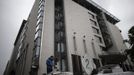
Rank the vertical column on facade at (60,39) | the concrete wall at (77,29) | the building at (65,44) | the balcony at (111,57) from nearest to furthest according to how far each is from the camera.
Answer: the building at (65,44) → the vertical column on facade at (60,39) → the concrete wall at (77,29) → the balcony at (111,57)

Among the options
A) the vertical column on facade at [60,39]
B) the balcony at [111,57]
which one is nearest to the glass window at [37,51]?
the vertical column on facade at [60,39]

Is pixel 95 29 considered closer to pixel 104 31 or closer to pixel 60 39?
pixel 104 31

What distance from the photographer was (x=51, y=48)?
2241 centimetres

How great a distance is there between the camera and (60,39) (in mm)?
26062

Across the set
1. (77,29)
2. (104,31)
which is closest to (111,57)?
(77,29)

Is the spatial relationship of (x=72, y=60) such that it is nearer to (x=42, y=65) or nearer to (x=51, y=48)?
(x=51, y=48)

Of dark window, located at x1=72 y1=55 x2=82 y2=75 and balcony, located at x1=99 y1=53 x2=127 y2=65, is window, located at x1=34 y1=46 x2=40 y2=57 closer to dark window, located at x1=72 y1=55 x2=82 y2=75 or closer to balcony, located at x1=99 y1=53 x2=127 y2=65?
dark window, located at x1=72 y1=55 x2=82 y2=75

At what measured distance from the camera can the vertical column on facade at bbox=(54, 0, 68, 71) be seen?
23016 millimetres

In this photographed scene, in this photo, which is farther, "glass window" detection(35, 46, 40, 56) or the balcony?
the balcony

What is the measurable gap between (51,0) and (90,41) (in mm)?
14486

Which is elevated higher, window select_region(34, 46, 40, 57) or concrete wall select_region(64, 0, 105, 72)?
concrete wall select_region(64, 0, 105, 72)

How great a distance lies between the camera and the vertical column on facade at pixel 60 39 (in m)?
23.0

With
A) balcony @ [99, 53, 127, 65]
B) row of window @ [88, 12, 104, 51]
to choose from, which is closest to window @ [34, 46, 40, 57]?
balcony @ [99, 53, 127, 65]

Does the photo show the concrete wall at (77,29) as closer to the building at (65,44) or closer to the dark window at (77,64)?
the building at (65,44)
